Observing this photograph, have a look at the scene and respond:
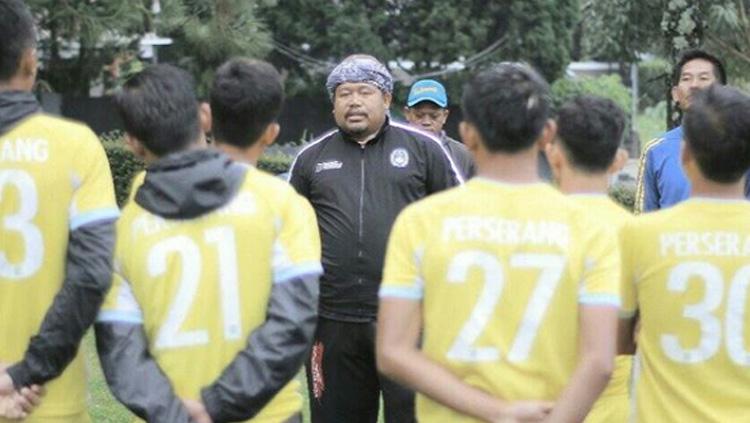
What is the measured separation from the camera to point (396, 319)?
3.91 m

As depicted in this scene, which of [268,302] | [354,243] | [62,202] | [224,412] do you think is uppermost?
[62,202]

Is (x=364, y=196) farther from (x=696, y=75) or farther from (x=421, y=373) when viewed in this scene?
(x=421, y=373)

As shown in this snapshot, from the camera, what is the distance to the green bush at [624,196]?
649 inches

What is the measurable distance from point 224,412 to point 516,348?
868 mm

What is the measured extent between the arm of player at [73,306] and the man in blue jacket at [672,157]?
3.15 m

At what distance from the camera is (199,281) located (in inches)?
159

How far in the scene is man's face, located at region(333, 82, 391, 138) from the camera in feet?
21.2

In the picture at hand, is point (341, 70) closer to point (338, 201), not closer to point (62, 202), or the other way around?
point (338, 201)

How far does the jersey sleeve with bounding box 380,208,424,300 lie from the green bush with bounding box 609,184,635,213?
12.5m

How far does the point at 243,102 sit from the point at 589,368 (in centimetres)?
133

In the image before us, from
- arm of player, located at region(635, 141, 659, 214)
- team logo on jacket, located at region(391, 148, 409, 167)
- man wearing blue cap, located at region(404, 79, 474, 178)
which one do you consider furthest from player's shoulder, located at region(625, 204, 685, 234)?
man wearing blue cap, located at region(404, 79, 474, 178)

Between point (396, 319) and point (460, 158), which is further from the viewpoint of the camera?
point (460, 158)

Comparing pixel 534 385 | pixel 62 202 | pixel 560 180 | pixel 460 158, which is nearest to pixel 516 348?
pixel 534 385

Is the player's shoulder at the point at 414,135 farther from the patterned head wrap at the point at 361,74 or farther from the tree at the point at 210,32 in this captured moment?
the tree at the point at 210,32
